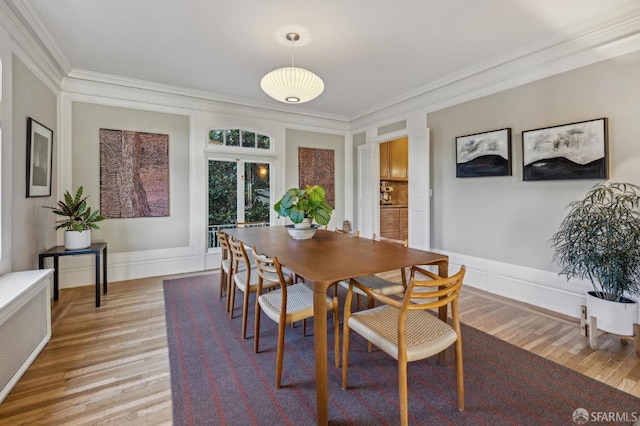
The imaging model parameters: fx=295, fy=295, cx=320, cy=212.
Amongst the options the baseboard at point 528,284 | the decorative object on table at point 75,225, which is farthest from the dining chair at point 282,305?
the baseboard at point 528,284

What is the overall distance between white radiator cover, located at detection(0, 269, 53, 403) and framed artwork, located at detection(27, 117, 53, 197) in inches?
42.9

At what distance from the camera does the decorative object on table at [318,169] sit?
549 cm

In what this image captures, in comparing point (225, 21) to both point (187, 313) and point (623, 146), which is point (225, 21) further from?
point (623, 146)

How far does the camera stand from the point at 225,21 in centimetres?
264

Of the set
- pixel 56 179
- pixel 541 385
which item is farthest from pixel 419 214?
pixel 56 179

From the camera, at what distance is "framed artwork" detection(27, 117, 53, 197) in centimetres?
282

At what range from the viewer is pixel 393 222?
20.2 ft

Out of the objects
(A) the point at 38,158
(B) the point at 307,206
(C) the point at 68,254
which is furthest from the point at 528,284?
(A) the point at 38,158

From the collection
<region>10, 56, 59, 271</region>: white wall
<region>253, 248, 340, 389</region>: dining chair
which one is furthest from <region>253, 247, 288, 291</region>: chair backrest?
<region>10, 56, 59, 271</region>: white wall

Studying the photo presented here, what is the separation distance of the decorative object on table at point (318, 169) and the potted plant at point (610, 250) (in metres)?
3.80

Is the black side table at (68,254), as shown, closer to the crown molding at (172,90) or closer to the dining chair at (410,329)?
the crown molding at (172,90)

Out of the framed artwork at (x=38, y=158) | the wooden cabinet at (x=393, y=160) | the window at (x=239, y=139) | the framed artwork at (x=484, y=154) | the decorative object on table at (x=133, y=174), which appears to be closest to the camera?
the framed artwork at (x=38, y=158)

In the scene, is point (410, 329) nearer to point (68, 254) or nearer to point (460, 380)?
point (460, 380)

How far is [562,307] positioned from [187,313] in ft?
12.3
